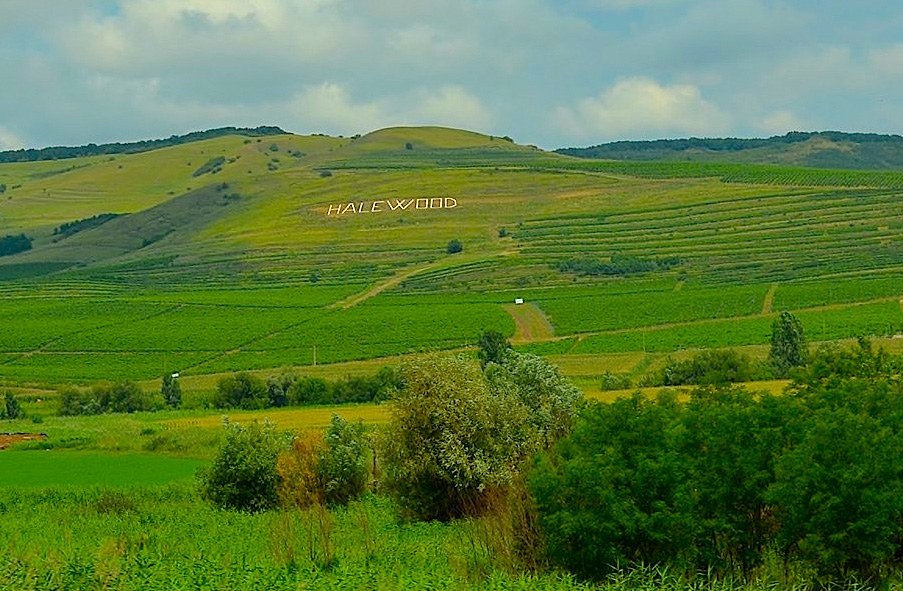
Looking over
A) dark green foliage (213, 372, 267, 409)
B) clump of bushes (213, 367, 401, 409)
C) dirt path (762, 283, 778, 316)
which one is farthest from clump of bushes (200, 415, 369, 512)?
dirt path (762, 283, 778, 316)

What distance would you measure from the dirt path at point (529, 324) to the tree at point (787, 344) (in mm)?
29826

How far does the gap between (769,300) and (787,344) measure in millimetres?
37507

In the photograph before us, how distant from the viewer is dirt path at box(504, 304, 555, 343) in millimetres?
119688

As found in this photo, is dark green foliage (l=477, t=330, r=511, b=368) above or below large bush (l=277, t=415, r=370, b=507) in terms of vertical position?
below

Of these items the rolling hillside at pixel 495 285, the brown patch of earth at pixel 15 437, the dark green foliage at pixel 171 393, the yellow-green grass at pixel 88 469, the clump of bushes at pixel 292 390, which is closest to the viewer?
the yellow-green grass at pixel 88 469

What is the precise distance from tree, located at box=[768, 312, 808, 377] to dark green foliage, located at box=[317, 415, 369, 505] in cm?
4587

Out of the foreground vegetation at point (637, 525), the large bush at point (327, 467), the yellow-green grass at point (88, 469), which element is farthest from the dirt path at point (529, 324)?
the foreground vegetation at point (637, 525)

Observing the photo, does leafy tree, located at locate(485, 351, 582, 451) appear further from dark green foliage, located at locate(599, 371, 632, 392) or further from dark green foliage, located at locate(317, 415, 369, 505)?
dark green foliage, located at locate(599, 371, 632, 392)

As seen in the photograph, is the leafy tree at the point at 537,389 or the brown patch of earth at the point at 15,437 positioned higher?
the leafy tree at the point at 537,389

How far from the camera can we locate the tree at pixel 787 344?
9088 cm

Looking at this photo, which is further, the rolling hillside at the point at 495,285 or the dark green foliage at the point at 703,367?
the rolling hillside at the point at 495,285

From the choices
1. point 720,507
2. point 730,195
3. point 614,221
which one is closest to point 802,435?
point 720,507

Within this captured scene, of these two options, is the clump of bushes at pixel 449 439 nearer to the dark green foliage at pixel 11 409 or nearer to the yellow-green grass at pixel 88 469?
the yellow-green grass at pixel 88 469

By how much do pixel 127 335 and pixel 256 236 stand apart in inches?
2469
